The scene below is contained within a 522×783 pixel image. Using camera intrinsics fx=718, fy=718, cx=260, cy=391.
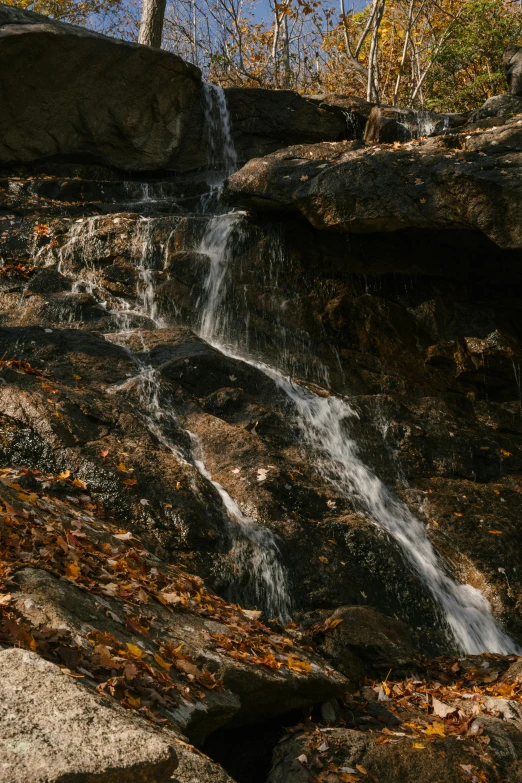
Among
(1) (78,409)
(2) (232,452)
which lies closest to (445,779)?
(2) (232,452)

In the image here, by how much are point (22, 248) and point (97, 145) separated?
4.69 m

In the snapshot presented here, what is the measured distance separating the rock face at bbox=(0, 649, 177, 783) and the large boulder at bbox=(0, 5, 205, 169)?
565 inches

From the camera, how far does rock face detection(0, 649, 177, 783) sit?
2094 mm

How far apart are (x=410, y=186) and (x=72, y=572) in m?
7.96

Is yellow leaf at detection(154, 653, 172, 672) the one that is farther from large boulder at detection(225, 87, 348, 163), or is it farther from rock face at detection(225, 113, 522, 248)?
large boulder at detection(225, 87, 348, 163)

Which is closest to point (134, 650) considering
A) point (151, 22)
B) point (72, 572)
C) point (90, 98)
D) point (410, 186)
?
point (72, 572)

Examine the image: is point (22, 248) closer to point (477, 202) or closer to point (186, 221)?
point (186, 221)

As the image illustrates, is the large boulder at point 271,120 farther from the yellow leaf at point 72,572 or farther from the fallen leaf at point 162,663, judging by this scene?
the fallen leaf at point 162,663

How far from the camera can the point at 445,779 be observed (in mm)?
4074

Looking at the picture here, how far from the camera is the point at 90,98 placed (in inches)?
600

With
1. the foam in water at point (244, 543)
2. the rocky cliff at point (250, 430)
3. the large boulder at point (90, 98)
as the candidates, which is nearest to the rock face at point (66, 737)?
the rocky cliff at point (250, 430)

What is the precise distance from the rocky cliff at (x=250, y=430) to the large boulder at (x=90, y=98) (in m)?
0.05

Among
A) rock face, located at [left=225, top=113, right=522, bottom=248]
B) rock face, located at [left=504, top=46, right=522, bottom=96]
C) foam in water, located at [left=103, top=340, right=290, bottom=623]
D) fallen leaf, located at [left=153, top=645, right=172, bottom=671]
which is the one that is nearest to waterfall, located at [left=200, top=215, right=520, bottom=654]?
foam in water, located at [left=103, top=340, right=290, bottom=623]

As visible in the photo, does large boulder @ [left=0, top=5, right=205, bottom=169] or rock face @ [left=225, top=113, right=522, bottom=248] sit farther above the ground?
large boulder @ [left=0, top=5, right=205, bottom=169]
